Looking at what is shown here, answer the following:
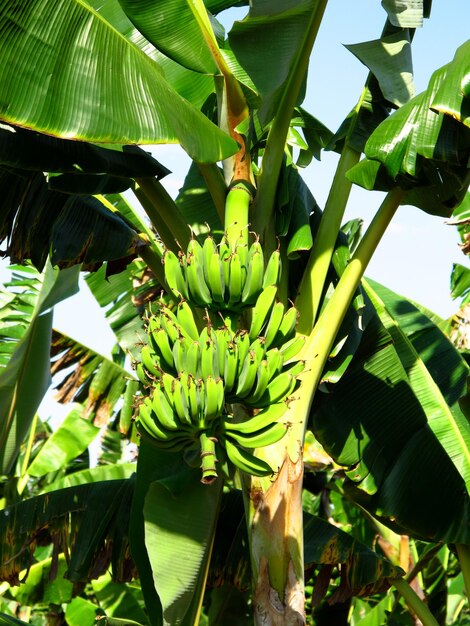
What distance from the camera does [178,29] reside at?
2598 mm

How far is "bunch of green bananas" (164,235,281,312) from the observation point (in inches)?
87.6

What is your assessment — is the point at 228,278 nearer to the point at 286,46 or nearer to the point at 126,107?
the point at 126,107

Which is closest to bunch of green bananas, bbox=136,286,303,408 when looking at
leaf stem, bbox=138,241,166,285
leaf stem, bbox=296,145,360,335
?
leaf stem, bbox=296,145,360,335

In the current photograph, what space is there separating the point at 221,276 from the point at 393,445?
123 centimetres

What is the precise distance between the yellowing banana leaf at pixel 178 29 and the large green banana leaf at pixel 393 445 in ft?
3.96

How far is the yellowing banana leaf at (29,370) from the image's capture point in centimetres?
298

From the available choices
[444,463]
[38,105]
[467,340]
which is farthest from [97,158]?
[467,340]

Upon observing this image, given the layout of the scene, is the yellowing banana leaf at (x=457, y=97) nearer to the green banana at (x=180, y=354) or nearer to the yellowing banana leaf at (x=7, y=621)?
the green banana at (x=180, y=354)

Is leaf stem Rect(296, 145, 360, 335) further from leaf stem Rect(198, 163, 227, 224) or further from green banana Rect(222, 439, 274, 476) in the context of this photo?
green banana Rect(222, 439, 274, 476)

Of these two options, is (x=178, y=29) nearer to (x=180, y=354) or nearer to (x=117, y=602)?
(x=180, y=354)

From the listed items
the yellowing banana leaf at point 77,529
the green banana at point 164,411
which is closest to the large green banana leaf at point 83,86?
the green banana at point 164,411

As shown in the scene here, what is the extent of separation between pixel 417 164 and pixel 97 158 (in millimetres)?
1011

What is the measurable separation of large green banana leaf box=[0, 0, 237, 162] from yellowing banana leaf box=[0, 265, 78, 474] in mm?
916

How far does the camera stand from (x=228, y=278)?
223 centimetres
